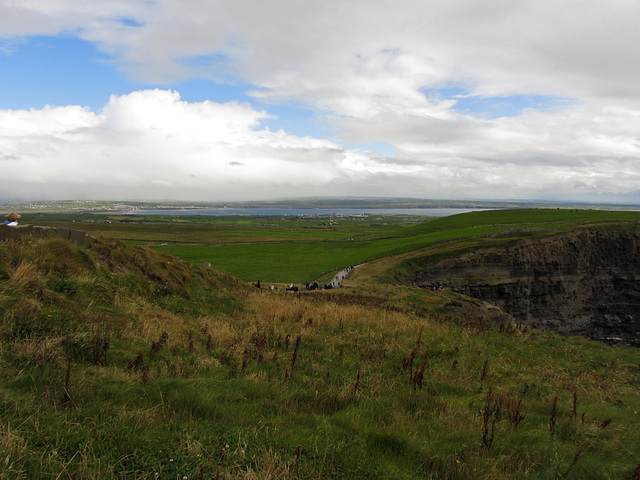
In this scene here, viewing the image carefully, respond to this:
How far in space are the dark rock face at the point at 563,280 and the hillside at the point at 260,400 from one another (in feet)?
106

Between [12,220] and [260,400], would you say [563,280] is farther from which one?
[12,220]

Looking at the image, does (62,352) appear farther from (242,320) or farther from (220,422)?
(242,320)

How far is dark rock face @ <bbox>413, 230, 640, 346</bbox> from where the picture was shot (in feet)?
137

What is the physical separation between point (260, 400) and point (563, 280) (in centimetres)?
4956

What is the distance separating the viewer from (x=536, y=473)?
4137 mm

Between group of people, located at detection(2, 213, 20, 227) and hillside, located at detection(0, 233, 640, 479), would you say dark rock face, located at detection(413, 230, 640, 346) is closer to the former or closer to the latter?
hillside, located at detection(0, 233, 640, 479)

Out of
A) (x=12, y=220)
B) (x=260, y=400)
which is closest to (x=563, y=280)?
(x=260, y=400)

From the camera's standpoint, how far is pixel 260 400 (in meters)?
5.18

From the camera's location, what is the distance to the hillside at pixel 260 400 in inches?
141

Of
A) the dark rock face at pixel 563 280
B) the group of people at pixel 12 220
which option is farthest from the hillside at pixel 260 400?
the dark rock face at pixel 563 280

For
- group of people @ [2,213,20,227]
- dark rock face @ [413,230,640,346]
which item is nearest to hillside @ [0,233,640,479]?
group of people @ [2,213,20,227]

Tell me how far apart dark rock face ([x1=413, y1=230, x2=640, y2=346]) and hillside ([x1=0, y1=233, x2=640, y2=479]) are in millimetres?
32311

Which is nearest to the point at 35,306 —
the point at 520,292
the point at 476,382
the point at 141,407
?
the point at 141,407

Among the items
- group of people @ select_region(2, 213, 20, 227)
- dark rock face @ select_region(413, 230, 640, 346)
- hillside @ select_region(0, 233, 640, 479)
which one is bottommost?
dark rock face @ select_region(413, 230, 640, 346)
